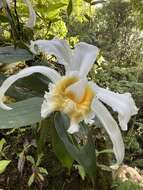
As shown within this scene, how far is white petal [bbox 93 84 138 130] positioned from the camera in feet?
1.44

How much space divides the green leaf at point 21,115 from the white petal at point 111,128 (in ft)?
0.21

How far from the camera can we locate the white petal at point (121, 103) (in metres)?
→ 0.44

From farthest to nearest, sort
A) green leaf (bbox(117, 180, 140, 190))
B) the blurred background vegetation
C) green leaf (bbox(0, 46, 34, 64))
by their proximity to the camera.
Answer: green leaf (bbox(117, 180, 140, 190)), the blurred background vegetation, green leaf (bbox(0, 46, 34, 64))

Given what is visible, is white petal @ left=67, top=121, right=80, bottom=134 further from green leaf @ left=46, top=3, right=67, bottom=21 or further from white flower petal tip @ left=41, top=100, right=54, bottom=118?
green leaf @ left=46, top=3, right=67, bottom=21

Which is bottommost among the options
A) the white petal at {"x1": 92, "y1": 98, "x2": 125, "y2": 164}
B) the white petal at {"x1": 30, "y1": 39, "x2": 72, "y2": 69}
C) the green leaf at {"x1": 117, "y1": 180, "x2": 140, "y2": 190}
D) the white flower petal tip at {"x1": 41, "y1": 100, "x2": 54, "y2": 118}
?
the green leaf at {"x1": 117, "y1": 180, "x2": 140, "y2": 190}

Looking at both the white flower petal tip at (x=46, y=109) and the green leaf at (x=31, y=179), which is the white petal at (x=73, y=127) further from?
the green leaf at (x=31, y=179)

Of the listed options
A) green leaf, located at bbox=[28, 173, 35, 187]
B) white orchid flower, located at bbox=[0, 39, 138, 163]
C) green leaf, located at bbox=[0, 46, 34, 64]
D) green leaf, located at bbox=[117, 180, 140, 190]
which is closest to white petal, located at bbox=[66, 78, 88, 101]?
white orchid flower, located at bbox=[0, 39, 138, 163]

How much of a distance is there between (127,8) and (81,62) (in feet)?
26.6

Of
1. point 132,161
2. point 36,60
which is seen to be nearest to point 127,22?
point 132,161

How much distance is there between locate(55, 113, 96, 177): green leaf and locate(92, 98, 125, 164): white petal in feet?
0.12

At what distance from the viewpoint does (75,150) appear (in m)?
0.45

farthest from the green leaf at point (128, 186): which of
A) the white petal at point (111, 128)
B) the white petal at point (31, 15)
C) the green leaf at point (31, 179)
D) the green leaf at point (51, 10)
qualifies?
the white petal at point (111, 128)

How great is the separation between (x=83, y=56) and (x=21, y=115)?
116 millimetres

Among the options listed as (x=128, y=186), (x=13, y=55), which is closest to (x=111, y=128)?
(x=13, y=55)
